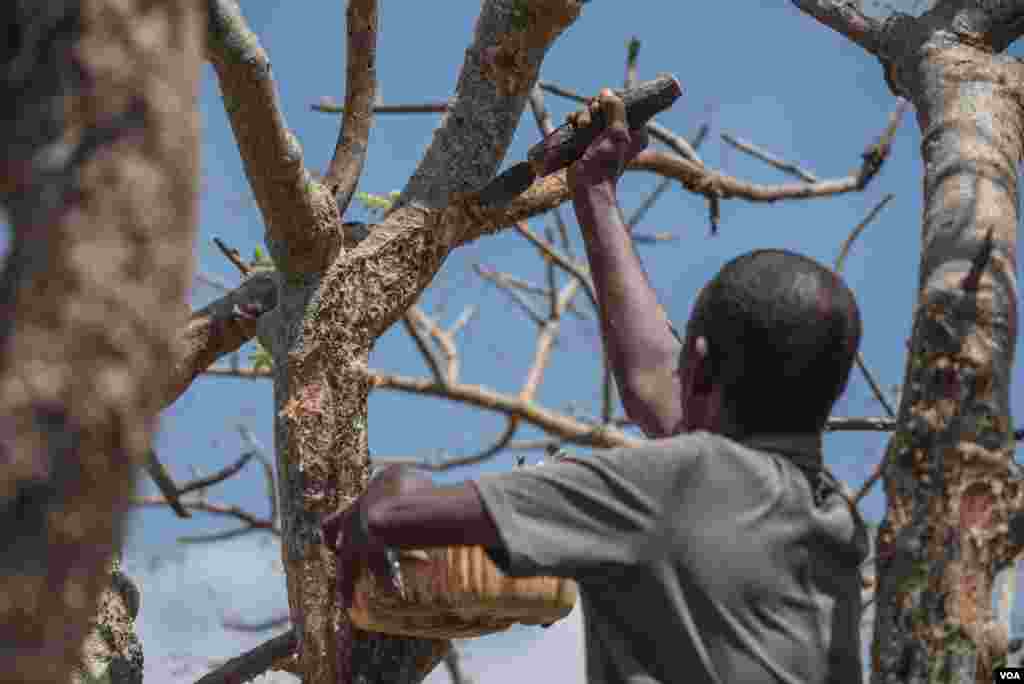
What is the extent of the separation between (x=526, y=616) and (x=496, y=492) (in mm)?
901

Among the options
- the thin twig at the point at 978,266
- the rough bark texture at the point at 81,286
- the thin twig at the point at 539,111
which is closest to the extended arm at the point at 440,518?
the rough bark texture at the point at 81,286

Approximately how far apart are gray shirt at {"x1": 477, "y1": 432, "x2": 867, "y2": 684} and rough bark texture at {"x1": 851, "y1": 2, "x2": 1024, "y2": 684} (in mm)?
139

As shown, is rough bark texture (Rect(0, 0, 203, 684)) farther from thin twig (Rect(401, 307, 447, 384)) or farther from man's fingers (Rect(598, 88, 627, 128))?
thin twig (Rect(401, 307, 447, 384))

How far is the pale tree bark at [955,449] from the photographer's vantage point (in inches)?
92.7

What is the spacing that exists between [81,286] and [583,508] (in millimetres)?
1112

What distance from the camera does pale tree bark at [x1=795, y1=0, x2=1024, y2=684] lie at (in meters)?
2.36

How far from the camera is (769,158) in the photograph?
6.71 m

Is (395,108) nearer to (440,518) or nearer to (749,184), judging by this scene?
(749,184)

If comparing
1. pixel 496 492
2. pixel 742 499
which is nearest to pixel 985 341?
pixel 742 499

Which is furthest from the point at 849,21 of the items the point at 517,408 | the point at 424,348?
the point at 517,408

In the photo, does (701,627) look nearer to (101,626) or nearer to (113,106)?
(113,106)

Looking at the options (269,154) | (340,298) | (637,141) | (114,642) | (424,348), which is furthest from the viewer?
(424,348)

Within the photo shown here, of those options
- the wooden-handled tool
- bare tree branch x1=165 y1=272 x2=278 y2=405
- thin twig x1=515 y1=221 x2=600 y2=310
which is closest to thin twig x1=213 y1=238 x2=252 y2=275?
bare tree branch x1=165 y1=272 x2=278 y2=405

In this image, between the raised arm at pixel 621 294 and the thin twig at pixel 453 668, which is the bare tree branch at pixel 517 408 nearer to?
the thin twig at pixel 453 668
